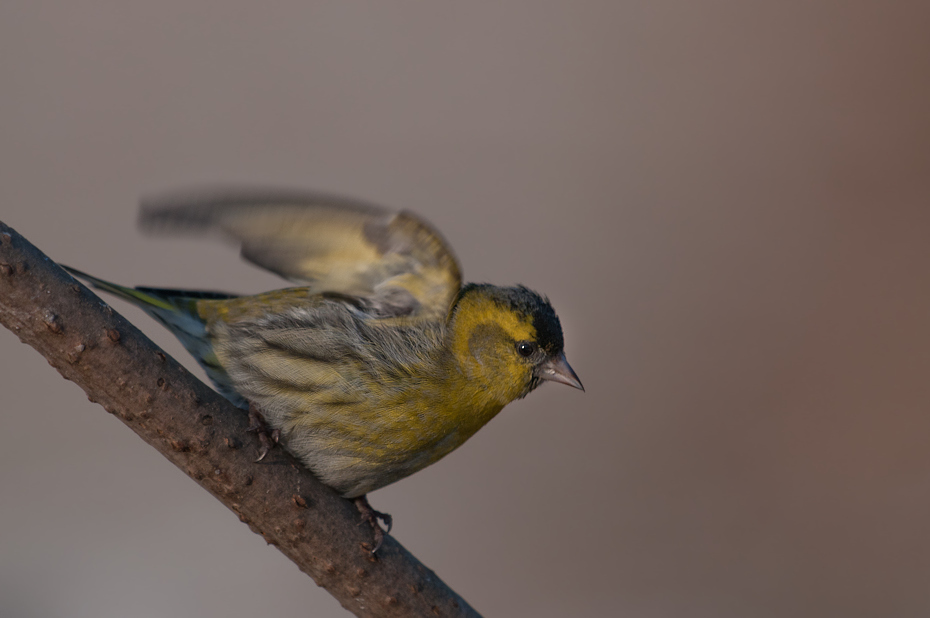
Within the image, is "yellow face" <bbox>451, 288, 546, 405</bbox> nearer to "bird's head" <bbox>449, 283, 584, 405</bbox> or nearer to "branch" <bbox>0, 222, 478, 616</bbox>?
"bird's head" <bbox>449, 283, 584, 405</bbox>

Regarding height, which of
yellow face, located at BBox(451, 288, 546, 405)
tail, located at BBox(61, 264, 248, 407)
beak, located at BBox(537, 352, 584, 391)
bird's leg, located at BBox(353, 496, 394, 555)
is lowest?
bird's leg, located at BBox(353, 496, 394, 555)

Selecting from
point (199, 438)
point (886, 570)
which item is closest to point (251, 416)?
point (199, 438)

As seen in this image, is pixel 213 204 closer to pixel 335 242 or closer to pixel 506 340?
pixel 335 242

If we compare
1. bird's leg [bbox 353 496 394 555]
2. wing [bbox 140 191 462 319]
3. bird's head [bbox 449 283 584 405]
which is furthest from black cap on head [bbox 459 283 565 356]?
bird's leg [bbox 353 496 394 555]

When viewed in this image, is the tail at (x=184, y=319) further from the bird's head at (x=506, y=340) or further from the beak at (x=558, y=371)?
the beak at (x=558, y=371)

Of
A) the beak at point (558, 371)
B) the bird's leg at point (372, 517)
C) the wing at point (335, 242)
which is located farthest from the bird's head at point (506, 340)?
the bird's leg at point (372, 517)
